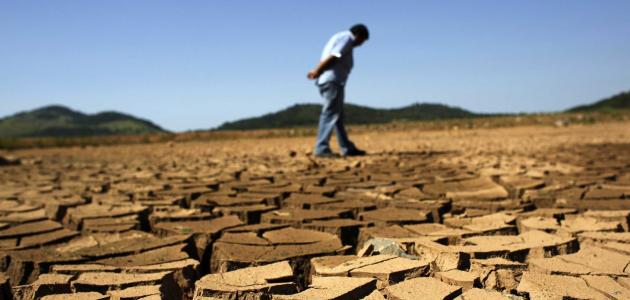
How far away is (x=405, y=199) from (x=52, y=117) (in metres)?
64.8

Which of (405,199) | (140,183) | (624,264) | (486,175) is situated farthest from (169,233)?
(486,175)

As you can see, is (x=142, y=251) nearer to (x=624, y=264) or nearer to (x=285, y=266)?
(x=285, y=266)

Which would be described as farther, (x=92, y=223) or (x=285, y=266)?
(x=92, y=223)

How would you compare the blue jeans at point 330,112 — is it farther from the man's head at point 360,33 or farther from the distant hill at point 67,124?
the distant hill at point 67,124

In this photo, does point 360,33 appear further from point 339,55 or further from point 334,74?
point 334,74

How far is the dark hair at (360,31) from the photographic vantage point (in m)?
6.07

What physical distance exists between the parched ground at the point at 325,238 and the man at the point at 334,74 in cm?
177

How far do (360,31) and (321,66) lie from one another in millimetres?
549

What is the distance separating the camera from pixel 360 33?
6125 millimetres

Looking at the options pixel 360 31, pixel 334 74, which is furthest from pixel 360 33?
pixel 334 74

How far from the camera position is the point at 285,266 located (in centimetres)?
186

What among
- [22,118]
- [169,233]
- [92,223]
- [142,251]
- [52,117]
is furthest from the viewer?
[52,117]

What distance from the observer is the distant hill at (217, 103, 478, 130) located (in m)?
24.8

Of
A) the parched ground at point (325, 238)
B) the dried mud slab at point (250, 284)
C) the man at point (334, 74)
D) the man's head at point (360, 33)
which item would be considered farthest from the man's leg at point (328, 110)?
the dried mud slab at point (250, 284)
